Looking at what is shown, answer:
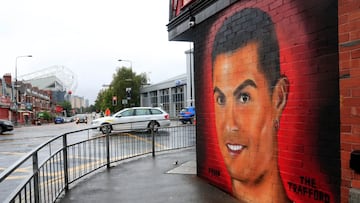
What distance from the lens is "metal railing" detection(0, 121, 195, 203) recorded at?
14.0ft

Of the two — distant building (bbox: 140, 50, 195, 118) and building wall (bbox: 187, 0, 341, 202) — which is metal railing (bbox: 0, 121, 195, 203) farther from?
distant building (bbox: 140, 50, 195, 118)

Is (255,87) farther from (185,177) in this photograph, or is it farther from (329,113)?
(185,177)

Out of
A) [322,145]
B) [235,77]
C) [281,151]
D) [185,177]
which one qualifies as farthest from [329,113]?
[185,177]

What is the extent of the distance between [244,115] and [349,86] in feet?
6.86

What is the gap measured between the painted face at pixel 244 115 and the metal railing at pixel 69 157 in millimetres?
2878

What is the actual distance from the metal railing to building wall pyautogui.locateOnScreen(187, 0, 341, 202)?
292 cm

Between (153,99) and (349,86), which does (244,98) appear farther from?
(153,99)

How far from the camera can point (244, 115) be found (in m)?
5.16

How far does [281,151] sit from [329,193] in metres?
0.86

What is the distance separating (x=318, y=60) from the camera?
367 centimetres

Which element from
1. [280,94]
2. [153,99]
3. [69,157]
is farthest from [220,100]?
[153,99]

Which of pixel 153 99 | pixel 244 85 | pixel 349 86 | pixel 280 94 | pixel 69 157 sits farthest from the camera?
pixel 153 99

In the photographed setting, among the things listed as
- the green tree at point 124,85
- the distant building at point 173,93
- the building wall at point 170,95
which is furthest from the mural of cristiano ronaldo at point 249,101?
the green tree at point 124,85

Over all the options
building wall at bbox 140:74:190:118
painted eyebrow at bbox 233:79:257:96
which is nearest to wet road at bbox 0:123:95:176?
painted eyebrow at bbox 233:79:257:96
